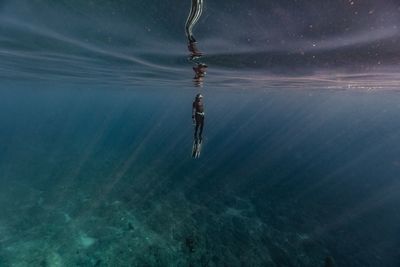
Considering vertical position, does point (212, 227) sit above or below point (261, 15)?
below

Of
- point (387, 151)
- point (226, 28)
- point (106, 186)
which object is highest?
point (226, 28)

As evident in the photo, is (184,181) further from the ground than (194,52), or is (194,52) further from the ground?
(194,52)

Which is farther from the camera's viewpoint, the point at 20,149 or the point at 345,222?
the point at 20,149

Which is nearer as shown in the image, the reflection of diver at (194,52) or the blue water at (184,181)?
the blue water at (184,181)

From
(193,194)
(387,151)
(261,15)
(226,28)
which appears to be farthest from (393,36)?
(387,151)

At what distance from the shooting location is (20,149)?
107 feet

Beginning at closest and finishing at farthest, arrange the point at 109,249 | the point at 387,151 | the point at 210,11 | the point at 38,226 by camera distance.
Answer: the point at 210,11 < the point at 109,249 < the point at 38,226 < the point at 387,151

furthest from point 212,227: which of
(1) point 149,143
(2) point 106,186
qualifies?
(1) point 149,143

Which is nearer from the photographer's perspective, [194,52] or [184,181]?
[194,52]

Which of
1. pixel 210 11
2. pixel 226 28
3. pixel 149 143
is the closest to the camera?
pixel 210 11

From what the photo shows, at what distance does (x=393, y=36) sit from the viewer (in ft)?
27.3

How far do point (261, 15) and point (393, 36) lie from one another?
14.8ft

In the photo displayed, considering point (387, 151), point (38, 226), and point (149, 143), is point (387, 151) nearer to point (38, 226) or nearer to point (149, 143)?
point (149, 143)

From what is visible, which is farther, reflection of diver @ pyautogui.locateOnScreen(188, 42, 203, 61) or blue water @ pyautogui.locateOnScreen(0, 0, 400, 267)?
reflection of diver @ pyautogui.locateOnScreen(188, 42, 203, 61)
